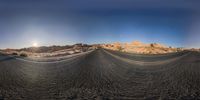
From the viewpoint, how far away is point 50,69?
10195mm

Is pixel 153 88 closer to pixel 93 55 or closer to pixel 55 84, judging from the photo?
pixel 93 55

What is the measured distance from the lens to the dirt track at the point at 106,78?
8984 millimetres

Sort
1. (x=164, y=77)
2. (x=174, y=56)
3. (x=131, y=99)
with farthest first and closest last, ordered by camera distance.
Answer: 1. (x=174, y=56)
2. (x=164, y=77)
3. (x=131, y=99)

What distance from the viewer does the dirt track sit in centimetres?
898

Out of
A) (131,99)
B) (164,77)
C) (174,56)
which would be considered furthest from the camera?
(174,56)

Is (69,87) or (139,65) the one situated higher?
(139,65)

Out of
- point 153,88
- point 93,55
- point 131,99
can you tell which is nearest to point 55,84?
point 93,55

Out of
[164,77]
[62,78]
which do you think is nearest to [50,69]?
[62,78]

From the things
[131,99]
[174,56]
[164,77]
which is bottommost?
[131,99]

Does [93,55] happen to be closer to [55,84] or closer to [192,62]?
[55,84]

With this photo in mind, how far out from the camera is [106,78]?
9.41 m

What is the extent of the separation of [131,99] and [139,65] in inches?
58.1

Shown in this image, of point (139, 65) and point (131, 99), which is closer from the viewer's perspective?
point (131, 99)

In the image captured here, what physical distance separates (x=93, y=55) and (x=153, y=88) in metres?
2.15
